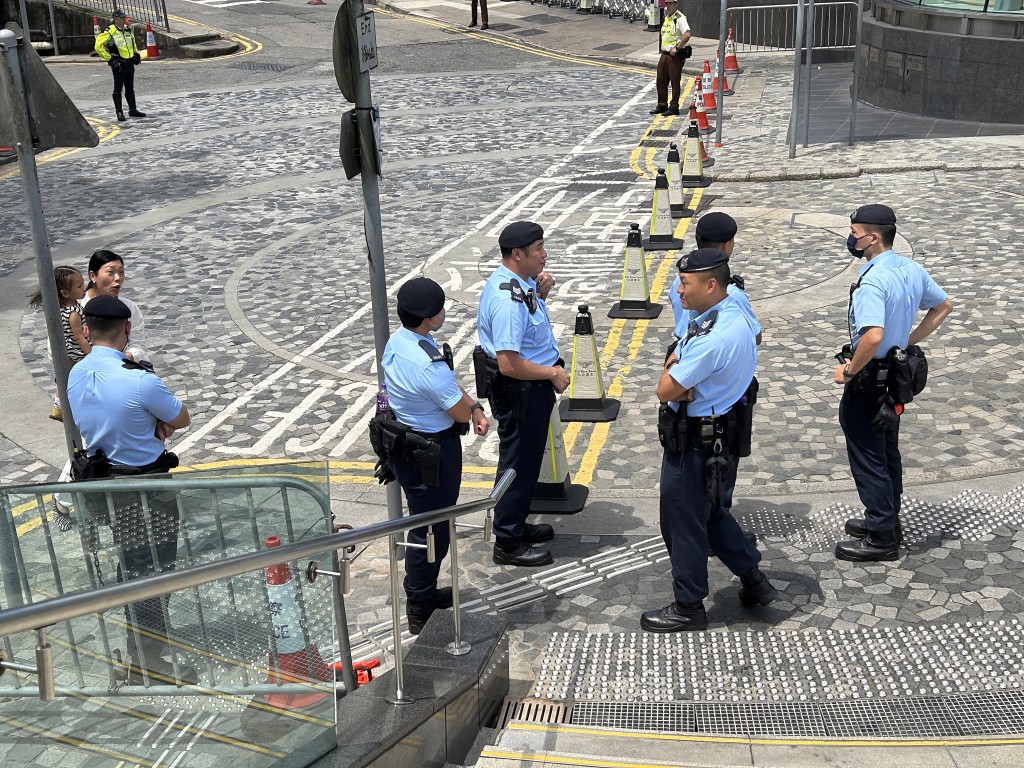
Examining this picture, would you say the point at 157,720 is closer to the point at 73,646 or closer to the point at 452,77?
the point at 73,646

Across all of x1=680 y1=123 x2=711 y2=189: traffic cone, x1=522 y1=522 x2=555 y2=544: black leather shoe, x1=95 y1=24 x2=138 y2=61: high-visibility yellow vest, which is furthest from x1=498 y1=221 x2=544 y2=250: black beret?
x1=95 y1=24 x2=138 y2=61: high-visibility yellow vest

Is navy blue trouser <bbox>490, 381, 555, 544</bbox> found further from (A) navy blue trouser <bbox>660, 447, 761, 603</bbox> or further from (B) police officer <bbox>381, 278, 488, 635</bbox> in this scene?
(A) navy blue trouser <bbox>660, 447, 761, 603</bbox>

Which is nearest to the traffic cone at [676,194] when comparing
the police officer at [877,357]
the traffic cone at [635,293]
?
the traffic cone at [635,293]

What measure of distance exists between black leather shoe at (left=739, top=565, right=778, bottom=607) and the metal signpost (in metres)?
3.84

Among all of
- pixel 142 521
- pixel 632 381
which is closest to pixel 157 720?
pixel 142 521

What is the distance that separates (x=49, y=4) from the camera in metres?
31.1

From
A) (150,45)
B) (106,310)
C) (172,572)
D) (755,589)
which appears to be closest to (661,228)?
(755,589)

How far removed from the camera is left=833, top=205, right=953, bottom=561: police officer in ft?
21.8

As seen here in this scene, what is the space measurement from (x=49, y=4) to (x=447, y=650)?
30496 millimetres

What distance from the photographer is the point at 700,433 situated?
6070 mm

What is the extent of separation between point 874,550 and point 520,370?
2.37 meters

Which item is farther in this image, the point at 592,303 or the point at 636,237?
the point at 592,303

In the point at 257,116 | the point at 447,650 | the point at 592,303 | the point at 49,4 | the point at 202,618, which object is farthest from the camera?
the point at 49,4

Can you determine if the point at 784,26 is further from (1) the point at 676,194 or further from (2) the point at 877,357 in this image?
(2) the point at 877,357
